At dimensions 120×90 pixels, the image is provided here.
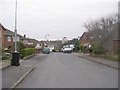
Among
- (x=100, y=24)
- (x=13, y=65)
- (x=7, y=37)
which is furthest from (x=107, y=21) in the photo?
(x=7, y=37)

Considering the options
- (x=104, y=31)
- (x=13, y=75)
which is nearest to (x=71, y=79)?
(x=13, y=75)

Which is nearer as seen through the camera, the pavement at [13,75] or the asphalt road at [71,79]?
the asphalt road at [71,79]

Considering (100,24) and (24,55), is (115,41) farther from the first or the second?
(24,55)

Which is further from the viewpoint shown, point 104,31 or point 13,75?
point 104,31

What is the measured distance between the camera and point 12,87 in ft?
40.1

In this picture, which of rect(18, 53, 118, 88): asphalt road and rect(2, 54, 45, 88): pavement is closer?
rect(18, 53, 118, 88): asphalt road

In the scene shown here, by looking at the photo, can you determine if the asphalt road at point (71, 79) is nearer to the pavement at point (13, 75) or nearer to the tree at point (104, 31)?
the pavement at point (13, 75)

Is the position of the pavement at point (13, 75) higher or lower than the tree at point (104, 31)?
lower

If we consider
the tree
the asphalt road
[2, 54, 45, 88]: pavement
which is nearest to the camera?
the asphalt road

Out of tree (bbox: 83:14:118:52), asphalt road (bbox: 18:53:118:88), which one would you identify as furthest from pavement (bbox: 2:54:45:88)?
tree (bbox: 83:14:118:52)

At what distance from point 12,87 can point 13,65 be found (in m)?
14.6

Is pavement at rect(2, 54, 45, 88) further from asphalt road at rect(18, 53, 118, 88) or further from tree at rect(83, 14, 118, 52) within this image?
tree at rect(83, 14, 118, 52)

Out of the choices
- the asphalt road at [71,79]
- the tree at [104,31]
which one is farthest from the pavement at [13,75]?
the tree at [104,31]

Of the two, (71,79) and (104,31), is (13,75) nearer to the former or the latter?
(71,79)
